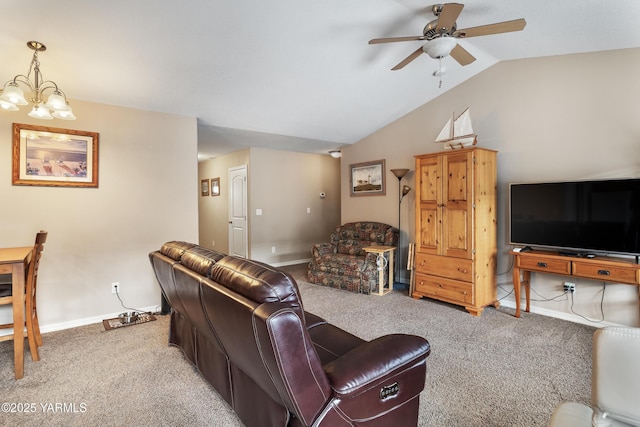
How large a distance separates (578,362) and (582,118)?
2340mm

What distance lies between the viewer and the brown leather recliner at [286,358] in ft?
3.77

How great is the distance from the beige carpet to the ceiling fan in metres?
2.42

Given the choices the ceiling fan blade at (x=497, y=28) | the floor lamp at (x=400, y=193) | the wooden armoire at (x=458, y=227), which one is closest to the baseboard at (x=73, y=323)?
the wooden armoire at (x=458, y=227)

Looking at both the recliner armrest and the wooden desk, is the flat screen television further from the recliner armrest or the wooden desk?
the wooden desk

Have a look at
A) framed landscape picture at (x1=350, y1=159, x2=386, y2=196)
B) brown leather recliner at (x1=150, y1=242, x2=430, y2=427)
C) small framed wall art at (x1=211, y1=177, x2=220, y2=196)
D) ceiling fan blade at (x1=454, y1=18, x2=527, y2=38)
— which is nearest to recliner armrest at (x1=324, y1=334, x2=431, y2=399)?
brown leather recliner at (x1=150, y1=242, x2=430, y2=427)

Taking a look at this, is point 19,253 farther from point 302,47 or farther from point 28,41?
point 302,47

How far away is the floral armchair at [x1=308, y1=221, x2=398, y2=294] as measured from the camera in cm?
446

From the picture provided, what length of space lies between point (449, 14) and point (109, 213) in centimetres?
363

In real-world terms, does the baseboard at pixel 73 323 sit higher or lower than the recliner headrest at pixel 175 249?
lower

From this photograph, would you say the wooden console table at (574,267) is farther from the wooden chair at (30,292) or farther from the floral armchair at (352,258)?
the wooden chair at (30,292)

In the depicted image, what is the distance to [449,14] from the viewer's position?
2.15 meters

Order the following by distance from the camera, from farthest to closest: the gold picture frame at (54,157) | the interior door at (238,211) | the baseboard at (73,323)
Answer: the interior door at (238,211), the baseboard at (73,323), the gold picture frame at (54,157)

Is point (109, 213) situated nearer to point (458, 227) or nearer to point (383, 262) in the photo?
point (383, 262)

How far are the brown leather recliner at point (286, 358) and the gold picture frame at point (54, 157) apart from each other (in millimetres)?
2223
